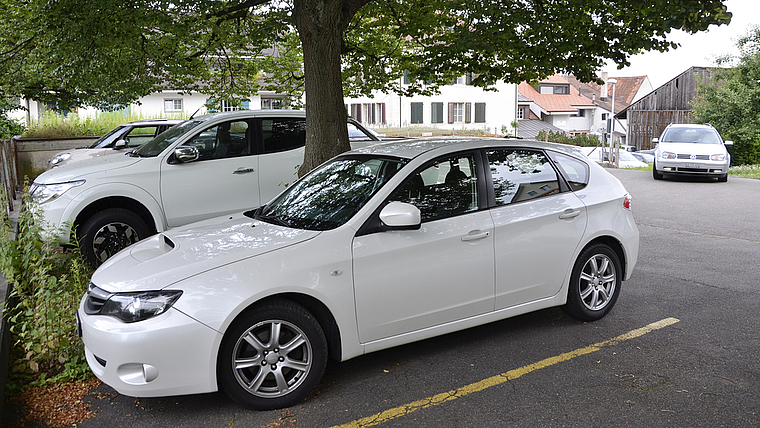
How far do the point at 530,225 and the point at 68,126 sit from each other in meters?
18.3

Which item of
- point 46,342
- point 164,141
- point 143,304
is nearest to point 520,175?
point 143,304

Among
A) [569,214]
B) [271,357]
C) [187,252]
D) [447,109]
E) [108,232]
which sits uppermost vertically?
[447,109]

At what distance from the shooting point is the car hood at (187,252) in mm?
3951

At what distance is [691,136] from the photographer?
62.2 feet

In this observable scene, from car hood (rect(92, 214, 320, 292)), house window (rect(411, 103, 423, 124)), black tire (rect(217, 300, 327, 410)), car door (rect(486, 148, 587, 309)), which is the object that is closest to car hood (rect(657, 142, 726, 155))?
car door (rect(486, 148, 587, 309))

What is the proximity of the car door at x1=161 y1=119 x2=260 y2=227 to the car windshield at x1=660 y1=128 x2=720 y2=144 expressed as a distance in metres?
14.9

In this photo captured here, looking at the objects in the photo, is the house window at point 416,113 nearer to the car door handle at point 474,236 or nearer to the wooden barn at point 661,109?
the wooden barn at point 661,109

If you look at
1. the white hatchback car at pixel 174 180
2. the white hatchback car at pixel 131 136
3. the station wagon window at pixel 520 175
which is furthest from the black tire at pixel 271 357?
the white hatchback car at pixel 131 136

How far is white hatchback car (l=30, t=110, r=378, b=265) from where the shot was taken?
7.45 meters

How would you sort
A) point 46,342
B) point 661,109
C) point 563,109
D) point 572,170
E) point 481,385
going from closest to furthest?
point 481,385
point 46,342
point 572,170
point 661,109
point 563,109

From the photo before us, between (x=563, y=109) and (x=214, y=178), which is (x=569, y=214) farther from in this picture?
(x=563, y=109)

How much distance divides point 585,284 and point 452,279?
160 cm

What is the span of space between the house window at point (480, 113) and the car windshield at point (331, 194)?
46.5 metres

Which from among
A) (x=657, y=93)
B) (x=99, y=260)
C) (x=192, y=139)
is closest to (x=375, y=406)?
(x=99, y=260)
